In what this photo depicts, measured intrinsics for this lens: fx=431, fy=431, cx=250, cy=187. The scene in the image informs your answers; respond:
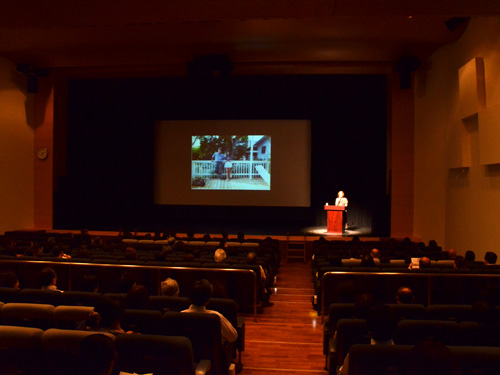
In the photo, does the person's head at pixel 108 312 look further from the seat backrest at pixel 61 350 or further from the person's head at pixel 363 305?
the person's head at pixel 363 305

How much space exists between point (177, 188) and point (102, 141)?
320 centimetres

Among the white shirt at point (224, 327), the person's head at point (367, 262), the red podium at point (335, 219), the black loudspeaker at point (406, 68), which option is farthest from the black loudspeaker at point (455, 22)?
the white shirt at point (224, 327)

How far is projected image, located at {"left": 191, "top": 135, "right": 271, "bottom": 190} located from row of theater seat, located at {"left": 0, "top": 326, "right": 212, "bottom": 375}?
12.2 meters

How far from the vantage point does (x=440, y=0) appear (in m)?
5.00

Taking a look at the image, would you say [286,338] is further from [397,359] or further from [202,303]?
[397,359]

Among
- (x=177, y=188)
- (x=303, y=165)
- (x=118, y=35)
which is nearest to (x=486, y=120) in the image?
(x=303, y=165)

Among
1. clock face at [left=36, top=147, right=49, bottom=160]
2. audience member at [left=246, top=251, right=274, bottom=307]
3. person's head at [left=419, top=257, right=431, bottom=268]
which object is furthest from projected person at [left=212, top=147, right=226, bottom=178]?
Answer: person's head at [left=419, top=257, right=431, bottom=268]

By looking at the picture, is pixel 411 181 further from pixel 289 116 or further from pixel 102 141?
pixel 102 141

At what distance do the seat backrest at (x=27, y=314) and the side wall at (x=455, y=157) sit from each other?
296 inches

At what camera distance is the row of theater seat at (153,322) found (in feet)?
10.4

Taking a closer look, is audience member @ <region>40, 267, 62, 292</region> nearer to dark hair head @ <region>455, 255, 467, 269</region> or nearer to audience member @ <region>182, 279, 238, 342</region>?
audience member @ <region>182, 279, 238, 342</region>

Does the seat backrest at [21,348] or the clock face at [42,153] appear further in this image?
the clock face at [42,153]

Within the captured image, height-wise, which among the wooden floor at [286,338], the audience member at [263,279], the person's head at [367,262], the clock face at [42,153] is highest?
the clock face at [42,153]

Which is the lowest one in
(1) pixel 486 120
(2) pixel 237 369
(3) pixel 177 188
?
(2) pixel 237 369
